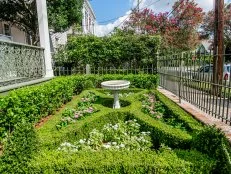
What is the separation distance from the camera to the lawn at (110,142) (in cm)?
320

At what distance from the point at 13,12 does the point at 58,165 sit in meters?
11.7

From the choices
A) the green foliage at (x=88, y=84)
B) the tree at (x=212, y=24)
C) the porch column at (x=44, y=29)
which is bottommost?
the green foliage at (x=88, y=84)

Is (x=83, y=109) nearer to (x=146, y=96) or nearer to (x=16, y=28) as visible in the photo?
(x=146, y=96)

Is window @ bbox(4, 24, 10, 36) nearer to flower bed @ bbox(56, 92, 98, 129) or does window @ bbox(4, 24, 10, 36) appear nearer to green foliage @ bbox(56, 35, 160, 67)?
green foliage @ bbox(56, 35, 160, 67)

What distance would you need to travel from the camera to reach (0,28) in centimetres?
1322

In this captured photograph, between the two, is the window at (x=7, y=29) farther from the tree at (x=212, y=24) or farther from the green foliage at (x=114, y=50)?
the tree at (x=212, y=24)

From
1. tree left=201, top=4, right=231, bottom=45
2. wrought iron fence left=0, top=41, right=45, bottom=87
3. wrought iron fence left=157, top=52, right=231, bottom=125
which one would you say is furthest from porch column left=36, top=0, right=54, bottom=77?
tree left=201, top=4, right=231, bottom=45

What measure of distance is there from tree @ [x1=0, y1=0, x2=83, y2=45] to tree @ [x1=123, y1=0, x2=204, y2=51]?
28.7 ft

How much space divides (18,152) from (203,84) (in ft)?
14.2

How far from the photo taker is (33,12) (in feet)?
42.5

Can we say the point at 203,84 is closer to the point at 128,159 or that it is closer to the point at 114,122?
the point at 114,122

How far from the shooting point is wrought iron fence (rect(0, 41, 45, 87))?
21.7 feet

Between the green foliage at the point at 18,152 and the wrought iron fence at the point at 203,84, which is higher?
the wrought iron fence at the point at 203,84

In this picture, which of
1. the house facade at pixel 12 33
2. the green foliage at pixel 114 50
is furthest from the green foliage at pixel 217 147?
the house facade at pixel 12 33
